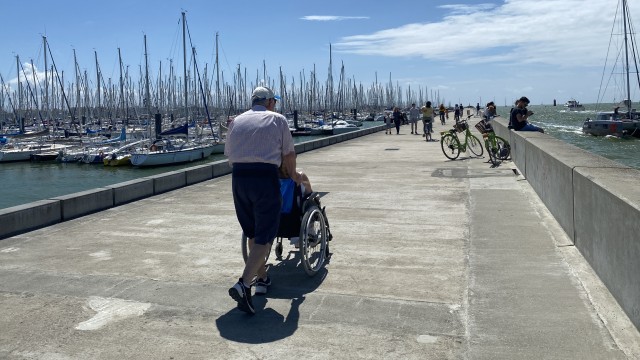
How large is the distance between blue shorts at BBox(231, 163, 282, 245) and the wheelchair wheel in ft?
2.01

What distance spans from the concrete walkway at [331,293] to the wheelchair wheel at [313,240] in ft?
0.51

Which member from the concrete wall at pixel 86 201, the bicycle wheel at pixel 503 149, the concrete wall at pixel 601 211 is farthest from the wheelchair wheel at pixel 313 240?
the bicycle wheel at pixel 503 149

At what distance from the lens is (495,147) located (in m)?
A: 15.8

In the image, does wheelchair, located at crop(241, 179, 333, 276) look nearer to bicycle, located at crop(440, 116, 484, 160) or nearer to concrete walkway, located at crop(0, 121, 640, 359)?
concrete walkway, located at crop(0, 121, 640, 359)

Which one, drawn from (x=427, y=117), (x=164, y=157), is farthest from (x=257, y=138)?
(x=164, y=157)

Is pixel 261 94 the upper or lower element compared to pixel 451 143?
upper

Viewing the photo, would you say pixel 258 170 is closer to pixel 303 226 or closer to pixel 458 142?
pixel 303 226

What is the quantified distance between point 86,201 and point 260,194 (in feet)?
17.6

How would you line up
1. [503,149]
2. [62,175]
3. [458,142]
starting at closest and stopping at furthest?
1. [503,149]
2. [458,142]
3. [62,175]

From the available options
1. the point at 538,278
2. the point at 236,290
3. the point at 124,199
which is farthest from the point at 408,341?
the point at 124,199

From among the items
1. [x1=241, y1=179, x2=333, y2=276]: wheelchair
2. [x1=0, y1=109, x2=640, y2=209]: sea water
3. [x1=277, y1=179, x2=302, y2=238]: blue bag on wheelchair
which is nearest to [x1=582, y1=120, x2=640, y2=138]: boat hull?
[x1=0, y1=109, x2=640, y2=209]: sea water

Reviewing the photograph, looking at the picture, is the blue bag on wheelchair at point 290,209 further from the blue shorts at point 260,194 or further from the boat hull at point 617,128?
the boat hull at point 617,128

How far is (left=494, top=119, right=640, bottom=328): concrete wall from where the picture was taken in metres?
4.68

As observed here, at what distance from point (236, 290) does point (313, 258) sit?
176cm
